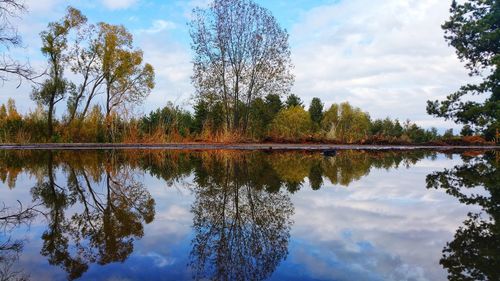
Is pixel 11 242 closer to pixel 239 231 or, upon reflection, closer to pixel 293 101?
pixel 239 231

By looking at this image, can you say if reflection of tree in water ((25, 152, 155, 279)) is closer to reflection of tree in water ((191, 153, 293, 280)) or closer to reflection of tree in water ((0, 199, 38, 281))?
reflection of tree in water ((0, 199, 38, 281))

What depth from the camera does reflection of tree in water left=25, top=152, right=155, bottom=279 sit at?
98.7 inches

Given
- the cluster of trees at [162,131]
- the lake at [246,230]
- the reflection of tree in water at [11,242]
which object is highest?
the cluster of trees at [162,131]

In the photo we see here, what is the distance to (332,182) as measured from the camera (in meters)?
6.15

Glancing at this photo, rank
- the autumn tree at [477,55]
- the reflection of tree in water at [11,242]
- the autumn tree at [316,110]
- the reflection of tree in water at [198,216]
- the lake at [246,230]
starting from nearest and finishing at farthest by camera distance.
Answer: the reflection of tree in water at [11,242], the lake at [246,230], the reflection of tree in water at [198,216], the autumn tree at [477,55], the autumn tree at [316,110]

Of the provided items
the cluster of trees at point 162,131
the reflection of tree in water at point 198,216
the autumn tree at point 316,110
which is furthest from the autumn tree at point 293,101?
the reflection of tree in water at point 198,216

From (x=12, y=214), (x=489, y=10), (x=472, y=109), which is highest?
(x=489, y=10)

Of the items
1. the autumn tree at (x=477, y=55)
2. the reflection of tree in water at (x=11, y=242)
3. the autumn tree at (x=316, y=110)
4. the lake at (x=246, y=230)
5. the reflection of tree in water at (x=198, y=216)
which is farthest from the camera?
the autumn tree at (x=316, y=110)

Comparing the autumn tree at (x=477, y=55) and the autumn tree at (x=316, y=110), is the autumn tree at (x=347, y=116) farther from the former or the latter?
the autumn tree at (x=477, y=55)

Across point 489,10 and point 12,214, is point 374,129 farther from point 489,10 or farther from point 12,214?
point 12,214

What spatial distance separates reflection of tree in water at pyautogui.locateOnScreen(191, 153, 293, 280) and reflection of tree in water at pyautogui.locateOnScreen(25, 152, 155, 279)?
0.49m

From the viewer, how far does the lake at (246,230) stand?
228cm

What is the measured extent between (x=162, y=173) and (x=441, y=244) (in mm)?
5273

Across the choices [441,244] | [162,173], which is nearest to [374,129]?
[162,173]
